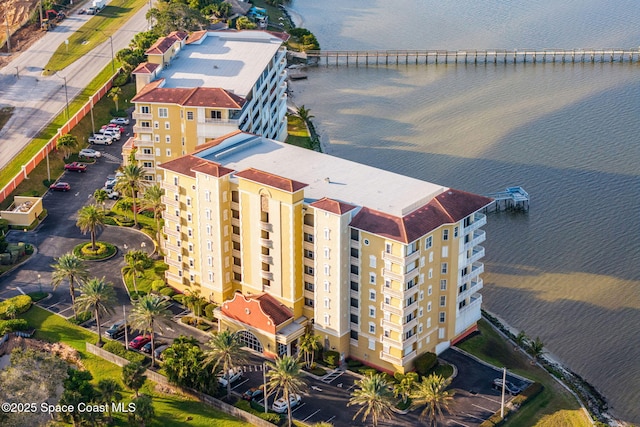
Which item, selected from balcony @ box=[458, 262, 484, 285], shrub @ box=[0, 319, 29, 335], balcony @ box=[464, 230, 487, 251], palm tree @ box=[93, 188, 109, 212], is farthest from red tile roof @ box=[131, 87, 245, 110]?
balcony @ box=[458, 262, 484, 285]

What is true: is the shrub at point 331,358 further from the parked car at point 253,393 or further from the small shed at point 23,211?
the small shed at point 23,211

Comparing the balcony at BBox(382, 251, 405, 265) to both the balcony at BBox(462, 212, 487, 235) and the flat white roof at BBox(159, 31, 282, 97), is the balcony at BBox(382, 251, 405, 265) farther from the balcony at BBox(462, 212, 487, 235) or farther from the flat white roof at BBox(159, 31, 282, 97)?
the flat white roof at BBox(159, 31, 282, 97)

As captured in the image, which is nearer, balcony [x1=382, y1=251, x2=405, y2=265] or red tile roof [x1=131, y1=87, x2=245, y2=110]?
balcony [x1=382, y1=251, x2=405, y2=265]

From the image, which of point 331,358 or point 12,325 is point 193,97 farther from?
point 331,358

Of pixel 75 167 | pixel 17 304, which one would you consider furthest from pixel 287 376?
pixel 75 167

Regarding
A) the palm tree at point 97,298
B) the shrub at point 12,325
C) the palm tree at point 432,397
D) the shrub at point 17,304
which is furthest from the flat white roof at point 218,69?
the palm tree at point 432,397

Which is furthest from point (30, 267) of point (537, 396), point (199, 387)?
point (537, 396)
